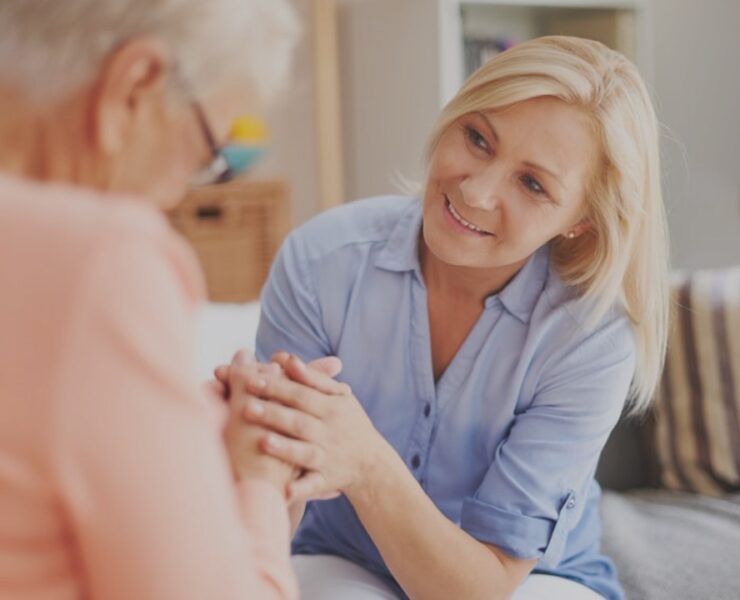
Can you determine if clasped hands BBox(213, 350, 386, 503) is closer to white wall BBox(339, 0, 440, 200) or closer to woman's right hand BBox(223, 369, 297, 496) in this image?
woman's right hand BBox(223, 369, 297, 496)

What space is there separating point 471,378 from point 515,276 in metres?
0.16

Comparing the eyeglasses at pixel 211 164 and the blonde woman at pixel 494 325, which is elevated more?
the eyeglasses at pixel 211 164

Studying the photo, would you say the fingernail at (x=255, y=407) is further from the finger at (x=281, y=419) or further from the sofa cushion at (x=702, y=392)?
the sofa cushion at (x=702, y=392)

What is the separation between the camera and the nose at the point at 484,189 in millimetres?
1349

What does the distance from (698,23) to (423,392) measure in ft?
9.43

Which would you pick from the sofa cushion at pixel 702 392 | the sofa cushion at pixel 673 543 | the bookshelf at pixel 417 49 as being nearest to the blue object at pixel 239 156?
the sofa cushion at pixel 673 543

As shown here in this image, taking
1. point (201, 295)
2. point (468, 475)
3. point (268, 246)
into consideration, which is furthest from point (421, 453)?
point (268, 246)

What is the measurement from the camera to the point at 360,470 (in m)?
1.21

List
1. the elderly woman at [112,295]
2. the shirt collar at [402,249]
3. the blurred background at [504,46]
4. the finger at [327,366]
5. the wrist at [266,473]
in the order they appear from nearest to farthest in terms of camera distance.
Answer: the elderly woman at [112,295]
the wrist at [266,473]
the finger at [327,366]
the shirt collar at [402,249]
the blurred background at [504,46]

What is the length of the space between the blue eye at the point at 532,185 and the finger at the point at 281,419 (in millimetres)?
440

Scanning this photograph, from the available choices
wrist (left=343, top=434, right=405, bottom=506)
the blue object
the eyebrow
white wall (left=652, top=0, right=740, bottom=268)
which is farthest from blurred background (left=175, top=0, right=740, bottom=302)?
the blue object

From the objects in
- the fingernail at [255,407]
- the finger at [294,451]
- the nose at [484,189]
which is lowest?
the finger at [294,451]

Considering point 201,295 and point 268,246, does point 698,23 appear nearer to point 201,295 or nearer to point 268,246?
point 268,246

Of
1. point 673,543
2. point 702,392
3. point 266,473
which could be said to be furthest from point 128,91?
point 702,392
